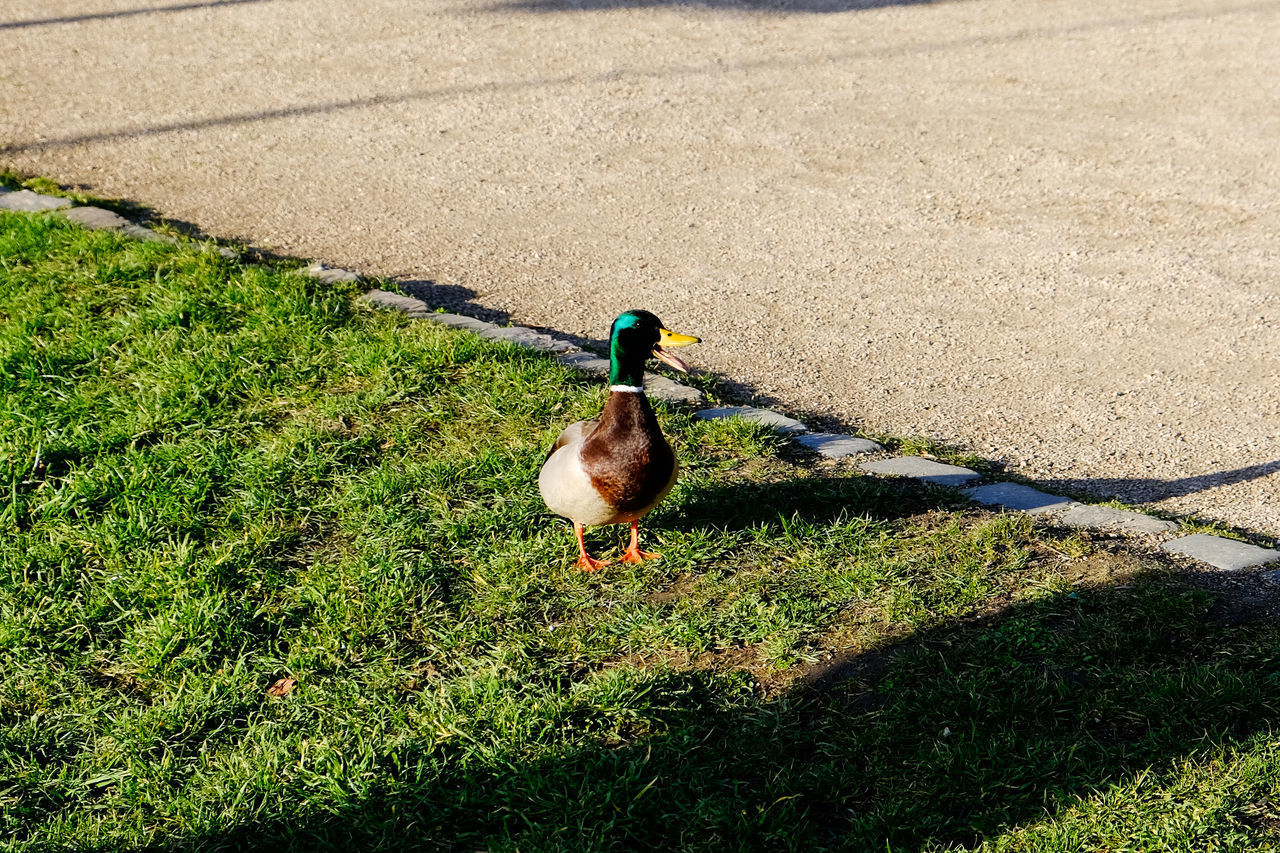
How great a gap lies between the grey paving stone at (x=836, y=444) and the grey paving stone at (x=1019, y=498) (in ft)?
1.39

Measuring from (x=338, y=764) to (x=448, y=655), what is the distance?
461mm

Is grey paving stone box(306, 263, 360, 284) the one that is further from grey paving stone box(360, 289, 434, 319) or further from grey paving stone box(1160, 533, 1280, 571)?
grey paving stone box(1160, 533, 1280, 571)

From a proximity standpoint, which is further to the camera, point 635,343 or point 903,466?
point 903,466

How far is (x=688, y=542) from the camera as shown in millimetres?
3502

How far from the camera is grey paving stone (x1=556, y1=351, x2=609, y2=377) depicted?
457 cm

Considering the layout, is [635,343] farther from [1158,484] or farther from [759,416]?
[1158,484]

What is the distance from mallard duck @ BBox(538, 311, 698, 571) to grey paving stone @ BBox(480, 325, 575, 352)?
144cm

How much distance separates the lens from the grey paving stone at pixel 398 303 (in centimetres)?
493

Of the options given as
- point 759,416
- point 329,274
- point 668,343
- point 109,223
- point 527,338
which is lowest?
point 759,416

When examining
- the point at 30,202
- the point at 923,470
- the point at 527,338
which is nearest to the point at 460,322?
the point at 527,338

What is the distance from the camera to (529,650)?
306cm

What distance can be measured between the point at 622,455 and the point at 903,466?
1.30 metres

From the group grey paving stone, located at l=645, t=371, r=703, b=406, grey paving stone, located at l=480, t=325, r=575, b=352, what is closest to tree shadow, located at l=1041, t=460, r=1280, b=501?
grey paving stone, located at l=645, t=371, r=703, b=406

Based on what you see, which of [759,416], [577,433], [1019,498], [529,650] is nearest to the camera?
[529,650]
